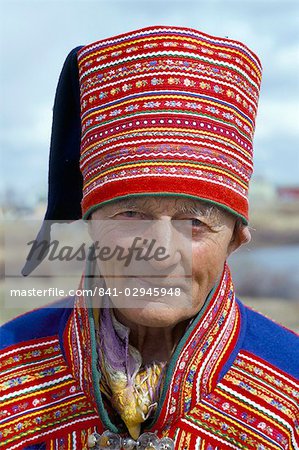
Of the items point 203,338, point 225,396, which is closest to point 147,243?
point 203,338

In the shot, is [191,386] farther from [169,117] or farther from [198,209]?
[169,117]

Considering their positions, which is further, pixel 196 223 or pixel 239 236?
pixel 239 236

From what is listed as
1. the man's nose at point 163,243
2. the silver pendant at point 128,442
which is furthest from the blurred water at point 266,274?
the man's nose at point 163,243

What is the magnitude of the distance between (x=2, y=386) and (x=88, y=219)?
627 mm

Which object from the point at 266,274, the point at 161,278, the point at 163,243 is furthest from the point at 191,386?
the point at 266,274

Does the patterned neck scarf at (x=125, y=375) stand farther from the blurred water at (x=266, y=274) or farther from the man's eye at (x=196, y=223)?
the blurred water at (x=266, y=274)

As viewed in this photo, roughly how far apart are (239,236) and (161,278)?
0.32 m

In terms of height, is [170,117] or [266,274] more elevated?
[170,117]

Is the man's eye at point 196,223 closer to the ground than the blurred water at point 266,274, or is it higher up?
higher up

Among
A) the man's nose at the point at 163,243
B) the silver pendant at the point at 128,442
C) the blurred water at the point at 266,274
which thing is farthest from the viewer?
the blurred water at the point at 266,274

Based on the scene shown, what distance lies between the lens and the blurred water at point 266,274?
7957 mm

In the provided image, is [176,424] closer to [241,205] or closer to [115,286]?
[115,286]

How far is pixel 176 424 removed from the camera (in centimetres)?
206

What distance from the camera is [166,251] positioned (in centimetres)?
191
